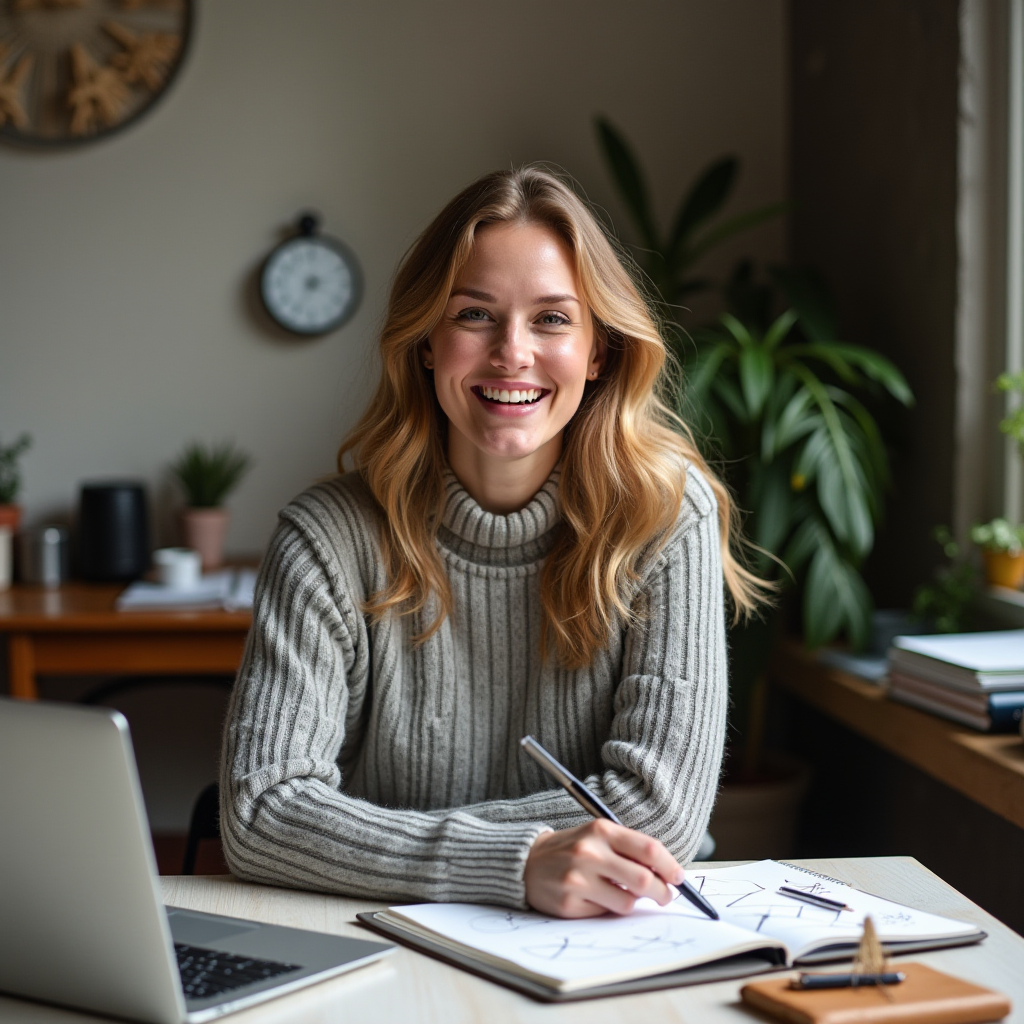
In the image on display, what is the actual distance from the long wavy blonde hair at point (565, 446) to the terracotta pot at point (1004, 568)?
0.83m

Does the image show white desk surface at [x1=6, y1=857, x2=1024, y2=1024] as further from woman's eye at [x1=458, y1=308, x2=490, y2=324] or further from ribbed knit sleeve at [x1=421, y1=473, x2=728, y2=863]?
woman's eye at [x1=458, y1=308, x2=490, y2=324]

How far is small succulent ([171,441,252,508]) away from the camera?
303 cm

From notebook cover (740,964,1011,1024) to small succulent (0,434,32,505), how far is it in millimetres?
2591

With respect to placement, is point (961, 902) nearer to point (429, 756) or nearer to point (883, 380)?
point (429, 756)

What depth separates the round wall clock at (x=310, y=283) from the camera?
3.09m

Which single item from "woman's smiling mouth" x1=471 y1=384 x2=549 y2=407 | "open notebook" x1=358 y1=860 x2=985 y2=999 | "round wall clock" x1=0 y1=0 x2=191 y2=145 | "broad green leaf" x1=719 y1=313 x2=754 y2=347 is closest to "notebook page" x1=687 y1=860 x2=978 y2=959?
Result: "open notebook" x1=358 y1=860 x2=985 y2=999

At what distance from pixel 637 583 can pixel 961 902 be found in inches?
19.5

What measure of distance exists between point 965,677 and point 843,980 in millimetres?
1023

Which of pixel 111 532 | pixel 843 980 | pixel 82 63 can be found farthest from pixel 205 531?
pixel 843 980

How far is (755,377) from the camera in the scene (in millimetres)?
2299

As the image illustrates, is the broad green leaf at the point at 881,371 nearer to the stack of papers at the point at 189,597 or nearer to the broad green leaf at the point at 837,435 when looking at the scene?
the broad green leaf at the point at 837,435

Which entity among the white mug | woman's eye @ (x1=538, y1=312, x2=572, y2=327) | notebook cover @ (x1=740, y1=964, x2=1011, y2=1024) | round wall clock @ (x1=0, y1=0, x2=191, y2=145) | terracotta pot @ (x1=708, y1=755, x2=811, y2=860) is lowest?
terracotta pot @ (x1=708, y1=755, x2=811, y2=860)

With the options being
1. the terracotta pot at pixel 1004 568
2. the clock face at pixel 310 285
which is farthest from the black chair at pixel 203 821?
the clock face at pixel 310 285

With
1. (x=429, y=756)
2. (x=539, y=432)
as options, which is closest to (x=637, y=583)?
(x=539, y=432)
